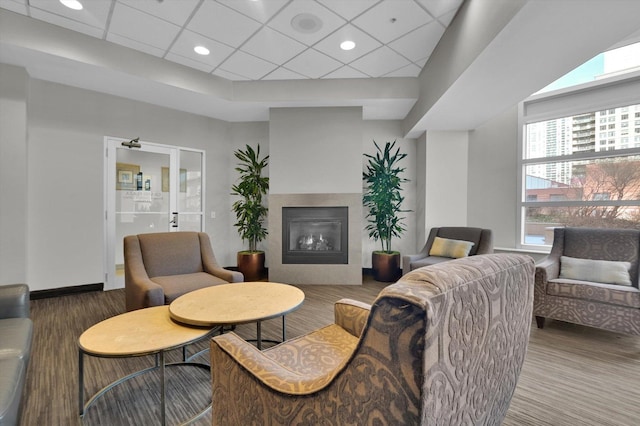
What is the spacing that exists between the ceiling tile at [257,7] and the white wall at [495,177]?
3.59m

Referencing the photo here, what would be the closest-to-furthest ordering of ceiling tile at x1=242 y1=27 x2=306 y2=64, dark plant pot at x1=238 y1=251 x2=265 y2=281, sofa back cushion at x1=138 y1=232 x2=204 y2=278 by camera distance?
1. sofa back cushion at x1=138 y1=232 x2=204 y2=278
2. ceiling tile at x1=242 y1=27 x2=306 y2=64
3. dark plant pot at x1=238 y1=251 x2=265 y2=281

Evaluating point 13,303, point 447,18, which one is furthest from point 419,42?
point 13,303

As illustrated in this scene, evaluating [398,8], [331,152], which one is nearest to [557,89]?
[398,8]

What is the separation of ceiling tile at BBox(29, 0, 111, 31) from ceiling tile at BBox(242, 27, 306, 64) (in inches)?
52.6

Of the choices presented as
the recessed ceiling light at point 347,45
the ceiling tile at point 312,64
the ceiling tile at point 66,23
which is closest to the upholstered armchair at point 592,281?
the recessed ceiling light at point 347,45

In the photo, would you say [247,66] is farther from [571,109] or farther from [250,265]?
Answer: [571,109]

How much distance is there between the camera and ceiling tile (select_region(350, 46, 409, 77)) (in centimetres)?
344

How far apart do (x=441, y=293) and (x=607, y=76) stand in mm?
4933

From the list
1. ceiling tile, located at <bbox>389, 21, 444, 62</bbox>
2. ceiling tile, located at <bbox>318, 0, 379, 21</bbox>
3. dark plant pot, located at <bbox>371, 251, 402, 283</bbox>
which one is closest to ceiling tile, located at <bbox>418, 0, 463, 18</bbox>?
ceiling tile, located at <bbox>389, 21, 444, 62</bbox>

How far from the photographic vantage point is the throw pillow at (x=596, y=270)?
2594 mm

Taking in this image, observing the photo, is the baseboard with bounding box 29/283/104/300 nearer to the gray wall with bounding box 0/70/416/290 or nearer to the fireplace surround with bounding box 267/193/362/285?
the gray wall with bounding box 0/70/416/290

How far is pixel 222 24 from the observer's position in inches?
116

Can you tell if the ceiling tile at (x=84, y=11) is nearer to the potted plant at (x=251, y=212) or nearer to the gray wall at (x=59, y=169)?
the gray wall at (x=59, y=169)

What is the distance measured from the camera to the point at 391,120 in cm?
518
